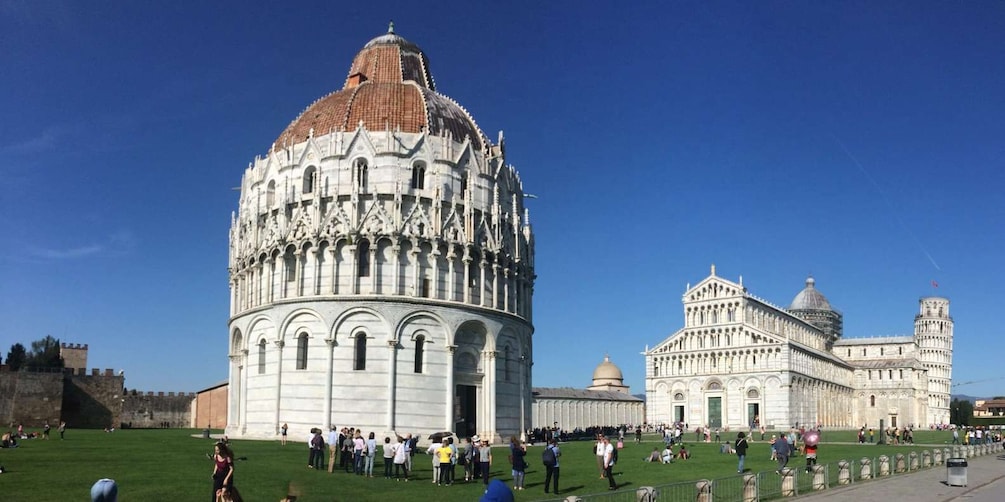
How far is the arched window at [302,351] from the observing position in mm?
46906

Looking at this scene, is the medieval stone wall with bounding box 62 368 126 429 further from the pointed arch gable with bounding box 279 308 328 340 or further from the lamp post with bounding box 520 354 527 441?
the lamp post with bounding box 520 354 527 441

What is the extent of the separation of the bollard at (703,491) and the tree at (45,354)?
92.1 meters

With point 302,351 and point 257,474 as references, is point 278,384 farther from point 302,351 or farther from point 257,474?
point 257,474

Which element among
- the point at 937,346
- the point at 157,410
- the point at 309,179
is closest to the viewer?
the point at 309,179

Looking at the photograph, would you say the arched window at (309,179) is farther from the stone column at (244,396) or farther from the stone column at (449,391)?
the stone column at (449,391)

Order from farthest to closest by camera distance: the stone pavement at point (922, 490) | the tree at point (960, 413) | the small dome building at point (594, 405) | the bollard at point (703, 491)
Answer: the tree at point (960, 413) → the small dome building at point (594, 405) → the stone pavement at point (922, 490) → the bollard at point (703, 491)

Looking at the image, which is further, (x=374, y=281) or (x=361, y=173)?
(x=361, y=173)

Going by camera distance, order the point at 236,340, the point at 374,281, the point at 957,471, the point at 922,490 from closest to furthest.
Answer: the point at 922,490
the point at 957,471
the point at 374,281
the point at 236,340

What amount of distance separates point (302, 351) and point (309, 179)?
10.5 meters

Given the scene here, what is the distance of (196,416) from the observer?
277 ft

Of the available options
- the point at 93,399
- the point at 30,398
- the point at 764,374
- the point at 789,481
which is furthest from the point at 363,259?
the point at 764,374

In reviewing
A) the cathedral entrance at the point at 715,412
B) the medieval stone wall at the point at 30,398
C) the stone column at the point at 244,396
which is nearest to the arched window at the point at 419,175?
the stone column at the point at 244,396

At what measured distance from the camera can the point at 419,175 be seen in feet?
165

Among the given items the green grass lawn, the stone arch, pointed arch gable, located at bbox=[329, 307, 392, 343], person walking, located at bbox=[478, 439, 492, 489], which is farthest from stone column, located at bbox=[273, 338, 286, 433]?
person walking, located at bbox=[478, 439, 492, 489]
